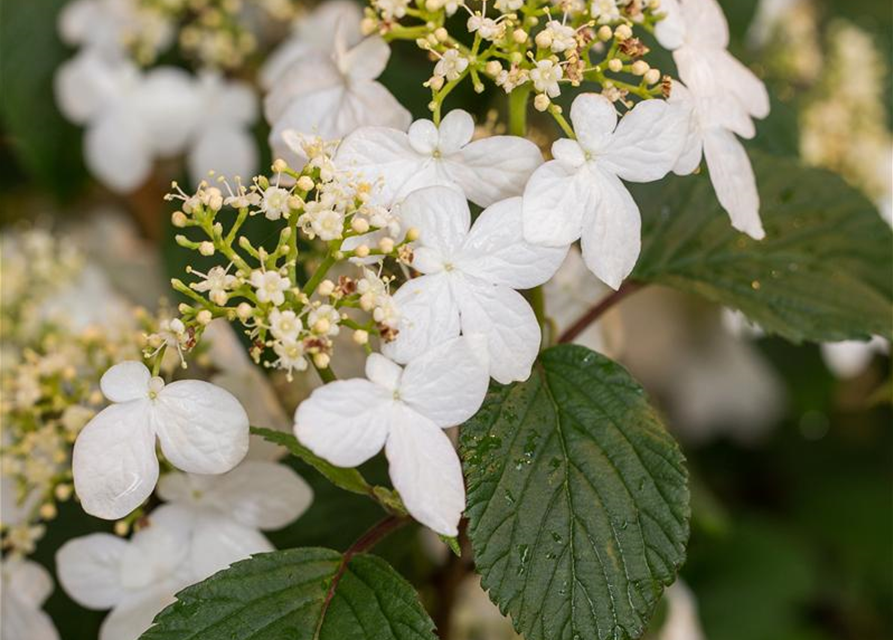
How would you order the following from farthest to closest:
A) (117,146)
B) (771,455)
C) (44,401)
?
(771,455) < (117,146) < (44,401)

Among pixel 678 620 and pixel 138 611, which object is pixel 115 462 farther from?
pixel 678 620

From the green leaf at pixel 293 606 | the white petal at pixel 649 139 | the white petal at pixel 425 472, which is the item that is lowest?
the green leaf at pixel 293 606

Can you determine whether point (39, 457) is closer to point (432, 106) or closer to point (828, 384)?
point (432, 106)

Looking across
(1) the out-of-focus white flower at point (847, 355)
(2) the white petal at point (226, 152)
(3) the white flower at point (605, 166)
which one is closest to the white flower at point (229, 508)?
(3) the white flower at point (605, 166)

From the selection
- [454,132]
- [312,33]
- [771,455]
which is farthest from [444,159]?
[771,455]

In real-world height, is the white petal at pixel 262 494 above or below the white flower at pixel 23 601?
above

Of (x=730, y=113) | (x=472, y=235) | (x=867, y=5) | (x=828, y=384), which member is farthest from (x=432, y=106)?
(x=867, y=5)

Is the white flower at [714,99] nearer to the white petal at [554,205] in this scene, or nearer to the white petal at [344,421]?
the white petal at [554,205]
